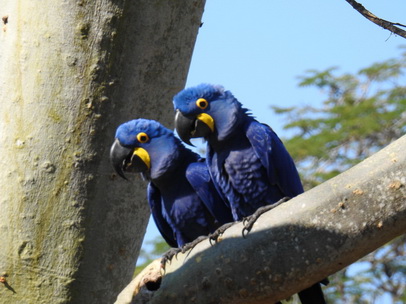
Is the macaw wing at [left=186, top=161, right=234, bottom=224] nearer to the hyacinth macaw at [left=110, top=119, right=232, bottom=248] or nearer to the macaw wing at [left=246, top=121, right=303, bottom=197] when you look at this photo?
the hyacinth macaw at [left=110, top=119, right=232, bottom=248]

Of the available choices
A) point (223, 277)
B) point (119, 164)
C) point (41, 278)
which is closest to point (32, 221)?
point (41, 278)

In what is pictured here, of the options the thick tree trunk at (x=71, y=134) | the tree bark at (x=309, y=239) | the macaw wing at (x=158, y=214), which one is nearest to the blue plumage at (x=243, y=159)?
the macaw wing at (x=158, y=214)

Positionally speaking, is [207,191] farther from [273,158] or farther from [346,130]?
[346,130]

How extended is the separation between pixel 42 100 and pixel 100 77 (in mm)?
282

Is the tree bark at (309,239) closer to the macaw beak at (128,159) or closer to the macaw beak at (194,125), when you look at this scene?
the macaw beak at (128,159)

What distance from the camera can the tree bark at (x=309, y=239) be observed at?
2.45 m

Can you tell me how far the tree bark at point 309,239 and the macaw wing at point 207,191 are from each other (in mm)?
1808

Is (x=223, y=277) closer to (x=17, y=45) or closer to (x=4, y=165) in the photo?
(x=4, y=165)

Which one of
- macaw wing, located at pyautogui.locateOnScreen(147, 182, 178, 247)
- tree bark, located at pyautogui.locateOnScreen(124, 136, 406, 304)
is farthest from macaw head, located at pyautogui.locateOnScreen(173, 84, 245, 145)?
tree bark, located at pyautogui.locateOnScreen(124, 136, 406, 304)

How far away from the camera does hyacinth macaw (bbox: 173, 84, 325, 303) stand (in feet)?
14.1

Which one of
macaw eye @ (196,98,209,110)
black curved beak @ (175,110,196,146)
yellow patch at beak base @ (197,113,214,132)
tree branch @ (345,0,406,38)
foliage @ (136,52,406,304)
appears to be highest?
tree branch @ (345,0,406,38)

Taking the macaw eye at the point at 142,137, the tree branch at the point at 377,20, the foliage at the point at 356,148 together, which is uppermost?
the tree branch at the point at 377,20

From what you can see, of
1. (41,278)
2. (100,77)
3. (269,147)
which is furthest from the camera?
(269,147)

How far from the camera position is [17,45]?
3.34 metres
